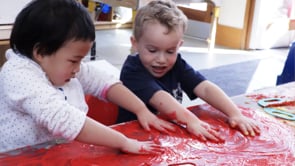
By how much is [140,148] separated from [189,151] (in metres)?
0.10

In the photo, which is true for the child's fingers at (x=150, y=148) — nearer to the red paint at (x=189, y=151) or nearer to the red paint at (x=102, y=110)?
the red paint at (x=189, y=151)

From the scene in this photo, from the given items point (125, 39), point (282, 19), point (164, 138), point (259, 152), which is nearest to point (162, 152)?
point (164, 138)

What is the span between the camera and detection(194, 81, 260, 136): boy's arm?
935 millimetres

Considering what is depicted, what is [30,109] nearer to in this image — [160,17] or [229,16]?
[160,17]

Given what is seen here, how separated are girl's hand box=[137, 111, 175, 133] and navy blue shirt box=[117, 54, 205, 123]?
0.08m

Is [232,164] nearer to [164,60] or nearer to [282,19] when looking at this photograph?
[164,60]

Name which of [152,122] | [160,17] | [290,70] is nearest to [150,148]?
[152,122]

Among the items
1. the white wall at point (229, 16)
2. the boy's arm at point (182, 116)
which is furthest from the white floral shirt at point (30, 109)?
the white wall at point (229, 16)

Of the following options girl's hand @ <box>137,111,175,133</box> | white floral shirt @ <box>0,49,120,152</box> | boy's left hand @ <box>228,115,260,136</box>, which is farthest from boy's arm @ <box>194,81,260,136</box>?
white floral shirt @ <box>0,49,120,152</box>

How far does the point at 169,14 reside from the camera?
1023mm

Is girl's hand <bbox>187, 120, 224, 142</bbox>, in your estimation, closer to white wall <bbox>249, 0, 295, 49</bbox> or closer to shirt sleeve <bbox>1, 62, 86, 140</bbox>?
shirt sleeve <bbox>1, 62, 86, 140</bbox>

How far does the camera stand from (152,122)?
90 cm

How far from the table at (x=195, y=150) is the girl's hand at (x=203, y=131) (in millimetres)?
16

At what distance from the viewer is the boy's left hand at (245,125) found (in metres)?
0.92
